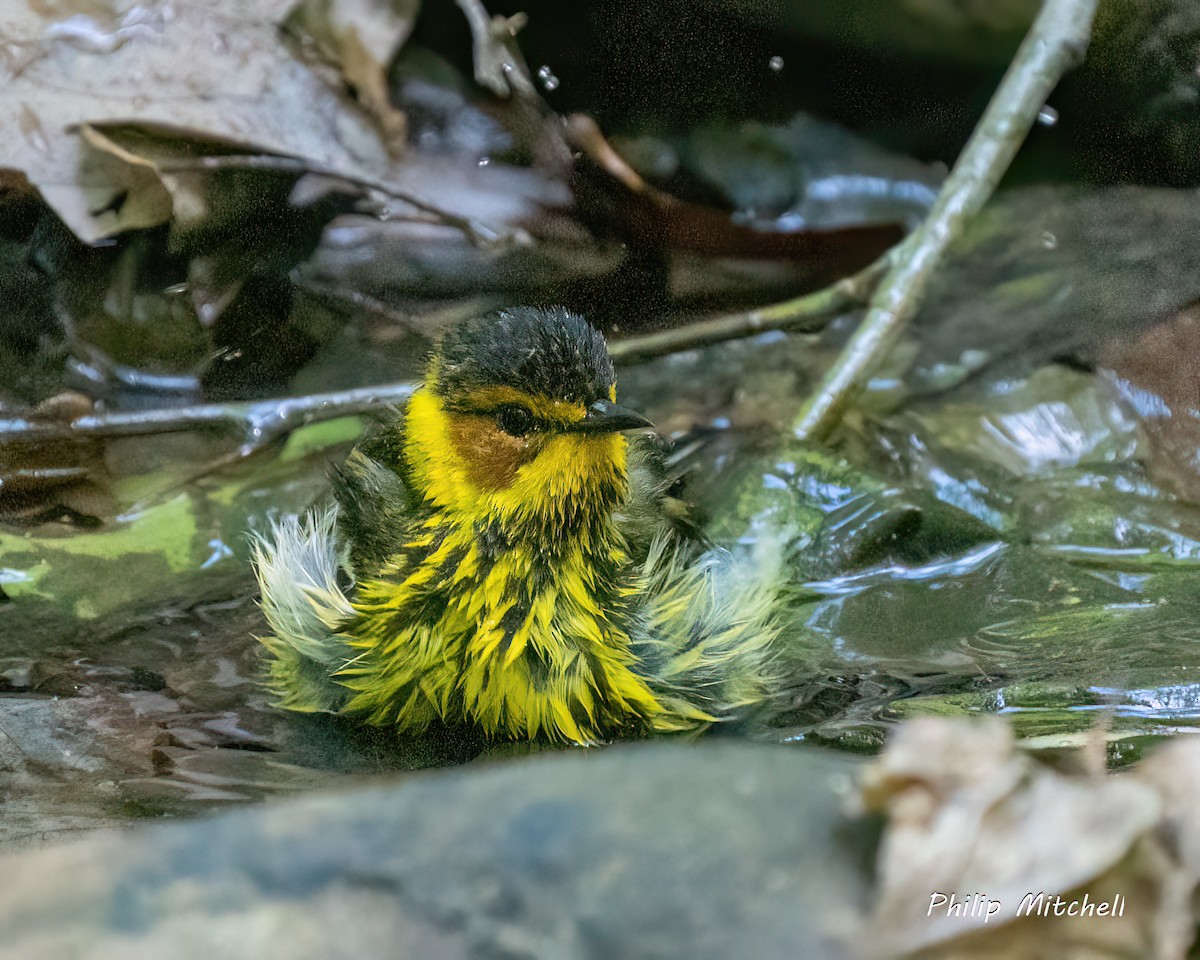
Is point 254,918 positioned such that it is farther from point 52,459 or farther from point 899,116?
point 899,116

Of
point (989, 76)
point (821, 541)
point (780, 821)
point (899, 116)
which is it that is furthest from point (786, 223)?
point (780, 821)

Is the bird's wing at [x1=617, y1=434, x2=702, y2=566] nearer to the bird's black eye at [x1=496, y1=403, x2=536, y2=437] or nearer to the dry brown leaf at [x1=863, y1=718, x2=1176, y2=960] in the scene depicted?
the bird's black eye at [x1=496, y1=403, x2=536, y2=437]

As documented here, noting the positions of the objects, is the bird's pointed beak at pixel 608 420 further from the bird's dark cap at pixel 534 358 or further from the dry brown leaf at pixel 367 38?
the dry brown leaf at pixel 367 38

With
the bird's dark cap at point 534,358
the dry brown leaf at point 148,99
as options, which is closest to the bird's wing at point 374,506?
the bird's dark cap at point 534,358

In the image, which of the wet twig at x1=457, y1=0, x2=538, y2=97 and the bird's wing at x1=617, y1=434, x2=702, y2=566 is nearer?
the bird's wing at x1=617, y1=434, x2=702, y2=566

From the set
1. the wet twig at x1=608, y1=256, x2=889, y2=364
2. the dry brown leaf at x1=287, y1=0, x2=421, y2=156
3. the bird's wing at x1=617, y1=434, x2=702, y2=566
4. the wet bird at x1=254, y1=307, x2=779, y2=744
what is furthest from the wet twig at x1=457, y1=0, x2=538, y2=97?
the wet bird at x1=254, y1=307, x2=779, y2=744

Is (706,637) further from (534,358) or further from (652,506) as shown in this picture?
(534,358)
